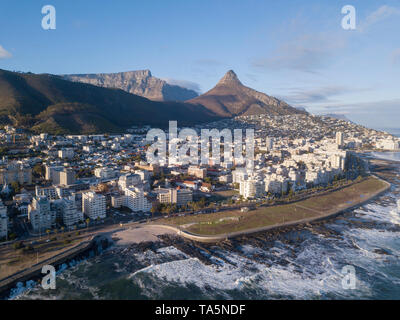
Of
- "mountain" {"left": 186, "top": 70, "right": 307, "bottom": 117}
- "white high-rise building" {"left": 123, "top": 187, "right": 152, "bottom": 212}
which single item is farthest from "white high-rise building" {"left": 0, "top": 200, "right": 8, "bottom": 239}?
"mountain" {"left": 186, "top": 70, "right": 307, "bottom": 117}

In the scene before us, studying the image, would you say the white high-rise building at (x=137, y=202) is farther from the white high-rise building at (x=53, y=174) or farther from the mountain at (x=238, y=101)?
the mountain at (x=238, y=101)

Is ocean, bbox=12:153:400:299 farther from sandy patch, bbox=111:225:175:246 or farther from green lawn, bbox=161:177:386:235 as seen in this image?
green lawn, bbox=161:177:386:235

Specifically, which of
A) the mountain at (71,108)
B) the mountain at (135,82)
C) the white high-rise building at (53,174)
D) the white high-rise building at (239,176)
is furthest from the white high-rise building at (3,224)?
the mountain at (135,82)

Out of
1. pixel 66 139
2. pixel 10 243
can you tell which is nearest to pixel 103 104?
pixel 66 139

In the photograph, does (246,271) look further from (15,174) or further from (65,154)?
(65,154)

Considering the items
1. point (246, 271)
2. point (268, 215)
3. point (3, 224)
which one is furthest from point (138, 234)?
point (268, 215)

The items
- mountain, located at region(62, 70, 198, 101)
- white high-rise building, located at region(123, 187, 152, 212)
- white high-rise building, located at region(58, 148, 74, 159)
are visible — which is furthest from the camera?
mountain, located at region(62, 70, 198, 101)

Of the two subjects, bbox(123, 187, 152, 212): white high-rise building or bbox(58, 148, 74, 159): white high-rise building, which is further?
bbox(58, 148, 74, 159): white high-rise building
